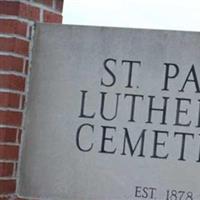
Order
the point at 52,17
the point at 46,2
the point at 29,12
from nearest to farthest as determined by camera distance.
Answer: the point at 29,12 < the point at 46,2 < the point at 52,17

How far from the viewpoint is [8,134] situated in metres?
3.89

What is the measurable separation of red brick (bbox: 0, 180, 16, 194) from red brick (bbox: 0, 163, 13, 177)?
4 cm

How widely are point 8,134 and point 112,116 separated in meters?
0.56

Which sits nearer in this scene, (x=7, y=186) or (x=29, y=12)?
(x=7, y=186)

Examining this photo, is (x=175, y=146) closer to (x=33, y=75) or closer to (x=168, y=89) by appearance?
(x=168, y=89)

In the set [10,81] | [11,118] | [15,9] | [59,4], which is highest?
[59,4]

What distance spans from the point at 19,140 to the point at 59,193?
0.36 meters

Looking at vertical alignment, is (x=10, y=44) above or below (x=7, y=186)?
above

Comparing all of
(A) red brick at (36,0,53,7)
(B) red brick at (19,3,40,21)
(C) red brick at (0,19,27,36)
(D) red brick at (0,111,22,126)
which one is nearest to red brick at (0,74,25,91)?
(D) red brick at (0,111,22,126)

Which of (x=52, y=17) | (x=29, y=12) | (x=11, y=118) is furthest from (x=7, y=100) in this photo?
(x=52, y=17)

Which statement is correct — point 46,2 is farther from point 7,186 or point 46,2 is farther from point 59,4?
point 7,186

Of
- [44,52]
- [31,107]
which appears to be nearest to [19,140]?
[31,107]

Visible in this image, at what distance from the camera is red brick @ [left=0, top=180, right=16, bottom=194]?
3.86 meters

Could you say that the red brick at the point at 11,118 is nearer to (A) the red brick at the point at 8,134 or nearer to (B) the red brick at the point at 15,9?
(A) the red brick at the point at 8,134
